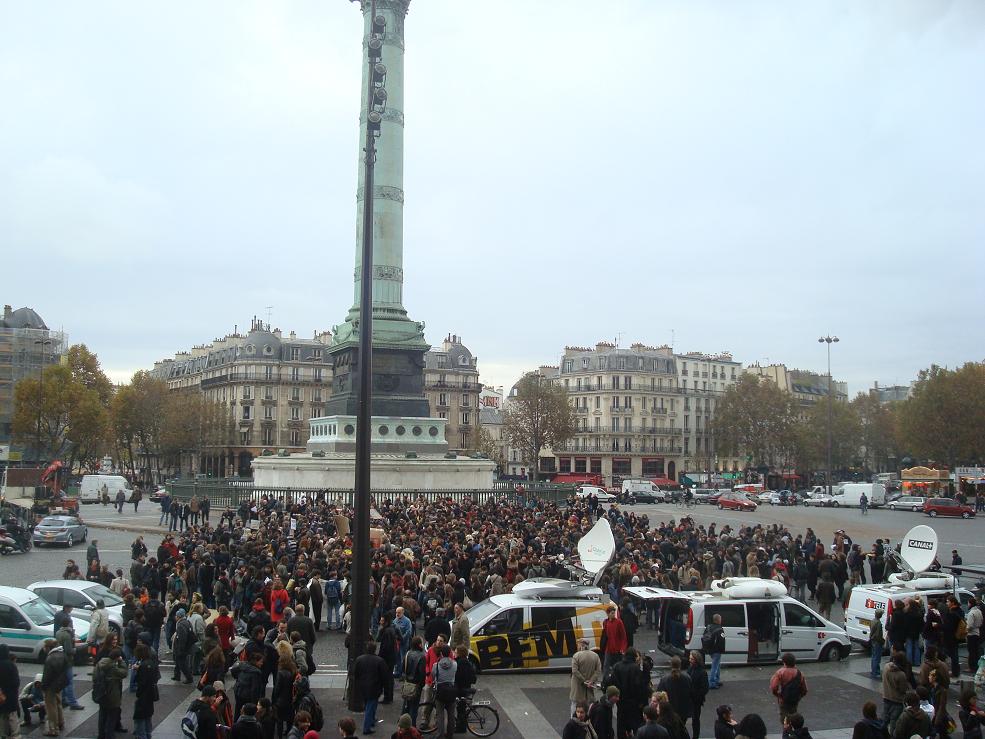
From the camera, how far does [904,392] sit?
439 ft

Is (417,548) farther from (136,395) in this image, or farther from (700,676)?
(136,395)

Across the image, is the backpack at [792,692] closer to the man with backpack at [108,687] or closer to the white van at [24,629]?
the man with backpack at [108,687]

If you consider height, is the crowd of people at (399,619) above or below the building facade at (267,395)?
below

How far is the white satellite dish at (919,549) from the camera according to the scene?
17.3 metres

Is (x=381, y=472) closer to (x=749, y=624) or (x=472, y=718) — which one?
(x=749, y=624)

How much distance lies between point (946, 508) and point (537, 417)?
33406 mm

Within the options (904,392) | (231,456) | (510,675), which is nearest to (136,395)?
(231,456)

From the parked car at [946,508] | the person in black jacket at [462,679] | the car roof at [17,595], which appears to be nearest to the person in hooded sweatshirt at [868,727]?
the person in black jacket at [462,679]

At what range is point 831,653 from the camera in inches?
585

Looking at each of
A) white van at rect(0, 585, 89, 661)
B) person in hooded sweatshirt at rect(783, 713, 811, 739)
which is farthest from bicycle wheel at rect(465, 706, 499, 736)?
white van at rect(0, 585, 89, 661)

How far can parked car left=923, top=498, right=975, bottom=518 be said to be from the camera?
160 ft

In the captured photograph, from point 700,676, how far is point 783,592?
186 inches

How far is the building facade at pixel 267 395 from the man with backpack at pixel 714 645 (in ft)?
258

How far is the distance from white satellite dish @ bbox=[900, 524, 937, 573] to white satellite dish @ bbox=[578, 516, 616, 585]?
5.52 m
